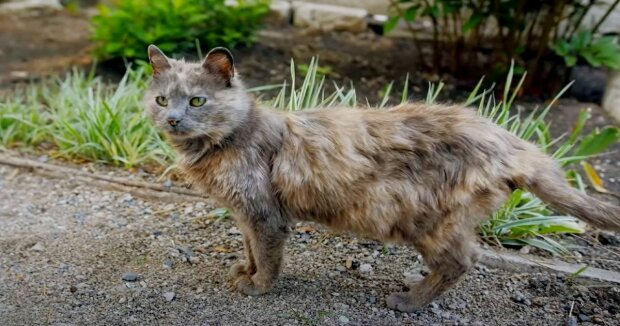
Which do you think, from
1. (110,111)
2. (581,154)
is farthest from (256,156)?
(581,154)

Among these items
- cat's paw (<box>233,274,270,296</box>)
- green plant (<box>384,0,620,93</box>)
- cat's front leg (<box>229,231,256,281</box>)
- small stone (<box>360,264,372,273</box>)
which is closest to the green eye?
cat's front leg (<box>229,231,256,281</box>)

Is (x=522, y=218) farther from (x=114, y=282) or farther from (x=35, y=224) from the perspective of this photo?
(x=35, y=224)

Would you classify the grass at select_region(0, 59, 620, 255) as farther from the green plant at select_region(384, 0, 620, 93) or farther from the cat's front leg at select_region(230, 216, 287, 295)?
the cat's front leg at select_region(230, 216, 287, 295)

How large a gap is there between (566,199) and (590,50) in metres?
2.75

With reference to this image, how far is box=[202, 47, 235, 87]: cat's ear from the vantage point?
8.27 feet

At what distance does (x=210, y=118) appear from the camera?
2.54 m

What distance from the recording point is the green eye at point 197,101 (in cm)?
254

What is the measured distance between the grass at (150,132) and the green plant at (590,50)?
534 mm

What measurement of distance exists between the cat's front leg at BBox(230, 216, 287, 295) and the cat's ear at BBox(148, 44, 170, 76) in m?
0.66

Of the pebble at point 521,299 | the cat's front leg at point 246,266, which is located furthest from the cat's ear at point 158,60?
the pebble at point 521,299

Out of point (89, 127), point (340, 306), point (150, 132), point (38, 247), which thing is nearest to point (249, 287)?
point (340, 306)

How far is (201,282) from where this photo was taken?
3.00 meters

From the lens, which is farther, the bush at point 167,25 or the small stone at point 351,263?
the bush at point 167,25

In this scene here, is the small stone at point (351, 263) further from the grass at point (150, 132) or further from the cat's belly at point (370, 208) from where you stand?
the grass at point (150, 132)
